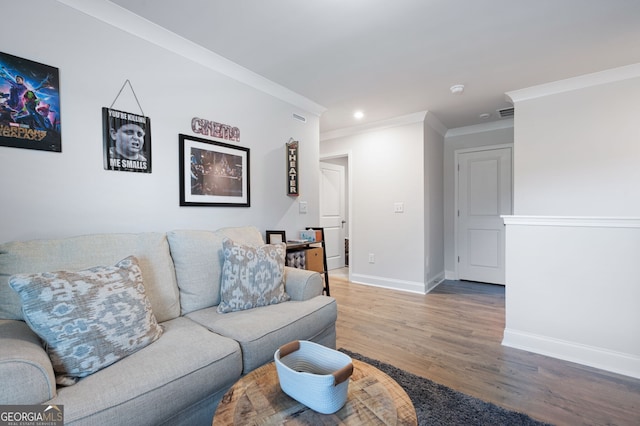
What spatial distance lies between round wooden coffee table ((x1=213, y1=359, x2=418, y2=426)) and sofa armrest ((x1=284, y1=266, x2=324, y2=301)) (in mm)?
938

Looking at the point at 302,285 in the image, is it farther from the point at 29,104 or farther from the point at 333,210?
the point at 333,210

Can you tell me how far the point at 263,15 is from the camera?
1.87 metres

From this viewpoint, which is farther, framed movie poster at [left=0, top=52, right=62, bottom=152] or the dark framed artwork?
the dark framed artwork

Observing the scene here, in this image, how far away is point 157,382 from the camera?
107cm

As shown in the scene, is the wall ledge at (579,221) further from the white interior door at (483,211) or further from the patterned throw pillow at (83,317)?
the patterned throw pillow at (83,317)

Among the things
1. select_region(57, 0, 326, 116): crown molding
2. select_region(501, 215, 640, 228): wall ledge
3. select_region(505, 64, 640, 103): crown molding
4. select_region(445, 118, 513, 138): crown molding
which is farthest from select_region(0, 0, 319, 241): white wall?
select_region(445, 118, 513, 138): crown molding

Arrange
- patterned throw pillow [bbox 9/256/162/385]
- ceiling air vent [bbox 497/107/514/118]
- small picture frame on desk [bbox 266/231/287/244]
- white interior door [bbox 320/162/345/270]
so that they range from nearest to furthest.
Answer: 1. patterned throw pillow [bbox 9/256/162/385]
2. small picture frame on desk [bbox 266/231/287/244]
3. ceiling air vent [bbox 497/107/514/118]
4. white interior door [bbox 320/162/345/270]

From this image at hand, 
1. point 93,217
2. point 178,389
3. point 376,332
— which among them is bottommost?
point 376,332

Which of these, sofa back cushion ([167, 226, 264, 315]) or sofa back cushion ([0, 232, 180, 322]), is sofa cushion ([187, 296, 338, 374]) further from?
sofa back cushion ([0, 232, 180, 322])

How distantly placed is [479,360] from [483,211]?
287 cm

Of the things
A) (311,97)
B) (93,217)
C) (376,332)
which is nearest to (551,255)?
(376,332)

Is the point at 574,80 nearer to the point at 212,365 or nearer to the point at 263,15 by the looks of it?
the point at 263,15

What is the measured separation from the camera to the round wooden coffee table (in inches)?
32.4

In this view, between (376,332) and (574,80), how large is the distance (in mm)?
3185
